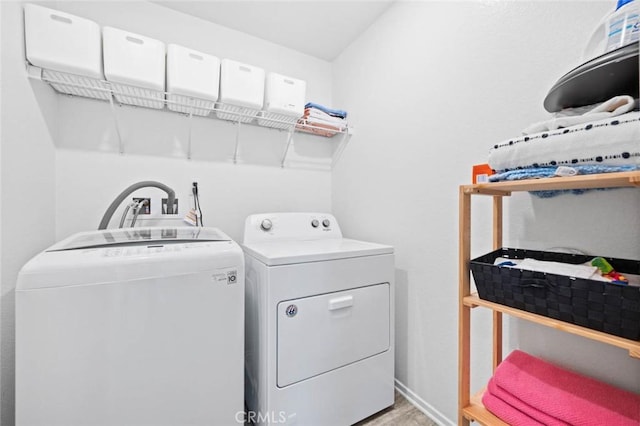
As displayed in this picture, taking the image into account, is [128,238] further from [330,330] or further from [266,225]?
[330,330]

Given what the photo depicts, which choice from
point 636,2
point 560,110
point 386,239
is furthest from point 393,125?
point 636,2

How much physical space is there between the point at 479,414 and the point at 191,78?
198 centimetres

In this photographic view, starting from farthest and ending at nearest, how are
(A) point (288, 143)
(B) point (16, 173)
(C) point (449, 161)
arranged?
(A) point (288, 143) → (C) point (449, 161) → (B) point (16, 173)

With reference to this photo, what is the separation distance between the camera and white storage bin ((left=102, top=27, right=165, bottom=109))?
1284mm

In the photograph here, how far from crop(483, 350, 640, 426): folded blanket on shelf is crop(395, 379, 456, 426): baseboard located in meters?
0.63

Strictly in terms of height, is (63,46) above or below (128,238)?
above

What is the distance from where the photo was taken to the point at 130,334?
2.92ft

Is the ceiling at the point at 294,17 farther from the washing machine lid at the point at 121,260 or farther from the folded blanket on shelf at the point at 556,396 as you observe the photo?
the folded blanket on shelf at the point at 556,396

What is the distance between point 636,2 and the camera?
66 cm

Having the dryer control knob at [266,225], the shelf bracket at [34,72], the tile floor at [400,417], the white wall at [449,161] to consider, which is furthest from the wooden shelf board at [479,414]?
the shelf bracket at [34,72]

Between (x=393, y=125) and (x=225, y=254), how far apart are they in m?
1.27

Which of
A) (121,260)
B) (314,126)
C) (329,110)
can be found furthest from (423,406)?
(329,110)

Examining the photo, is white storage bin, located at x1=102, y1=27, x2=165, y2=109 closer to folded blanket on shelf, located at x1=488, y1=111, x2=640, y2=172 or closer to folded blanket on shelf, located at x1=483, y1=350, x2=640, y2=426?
folded blanket on shelf, located at x1=488, y1=111, x2=640, y2=172

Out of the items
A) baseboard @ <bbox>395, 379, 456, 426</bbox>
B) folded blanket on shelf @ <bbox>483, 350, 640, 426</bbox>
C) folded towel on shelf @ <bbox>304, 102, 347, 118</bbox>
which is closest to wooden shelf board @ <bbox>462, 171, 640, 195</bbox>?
folded blanket on shelf @ <bbox>483, 350, 640, 426</bbox>
